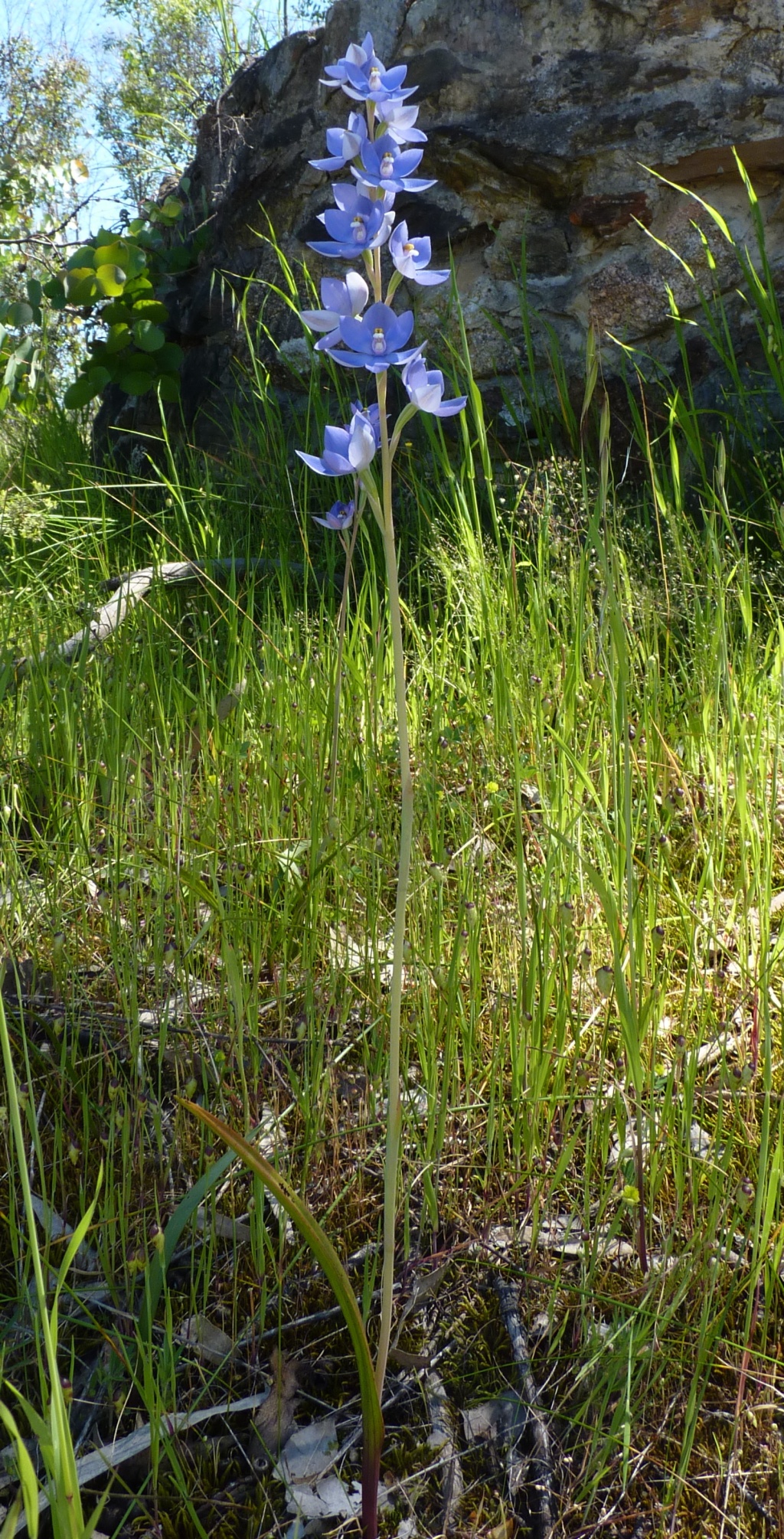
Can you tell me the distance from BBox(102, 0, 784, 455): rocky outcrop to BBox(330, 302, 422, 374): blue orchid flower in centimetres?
215

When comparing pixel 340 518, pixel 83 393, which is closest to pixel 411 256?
pixel 340 518

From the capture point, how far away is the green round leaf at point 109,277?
3.60m

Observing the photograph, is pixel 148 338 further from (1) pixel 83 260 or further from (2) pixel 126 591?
(2) pixel 126 591

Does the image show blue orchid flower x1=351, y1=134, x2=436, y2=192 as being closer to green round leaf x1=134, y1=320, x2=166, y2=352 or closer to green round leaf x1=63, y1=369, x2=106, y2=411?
green round leaf x1=134, y1=320, x2=166, y2=352

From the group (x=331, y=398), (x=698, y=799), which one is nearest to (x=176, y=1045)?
(x=698, y=799)

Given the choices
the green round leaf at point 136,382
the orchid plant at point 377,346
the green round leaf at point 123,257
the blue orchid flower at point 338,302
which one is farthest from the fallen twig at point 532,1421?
the green round leaf at point 123,257

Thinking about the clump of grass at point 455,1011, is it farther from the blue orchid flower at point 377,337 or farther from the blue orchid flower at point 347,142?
the blue orchid flower at point 347,142

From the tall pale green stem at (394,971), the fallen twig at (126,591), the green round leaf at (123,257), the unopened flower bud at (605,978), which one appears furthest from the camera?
the green round leaf at (123,257)

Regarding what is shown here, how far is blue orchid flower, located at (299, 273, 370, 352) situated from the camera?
90cm

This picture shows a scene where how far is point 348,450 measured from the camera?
86 centimetres

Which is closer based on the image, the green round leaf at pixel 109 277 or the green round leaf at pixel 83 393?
the green round leaf at pixel 109 277

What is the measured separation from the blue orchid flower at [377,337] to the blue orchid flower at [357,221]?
2.3 inches

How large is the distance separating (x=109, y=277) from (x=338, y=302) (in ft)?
10.4

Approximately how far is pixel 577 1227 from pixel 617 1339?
0.16 meters
